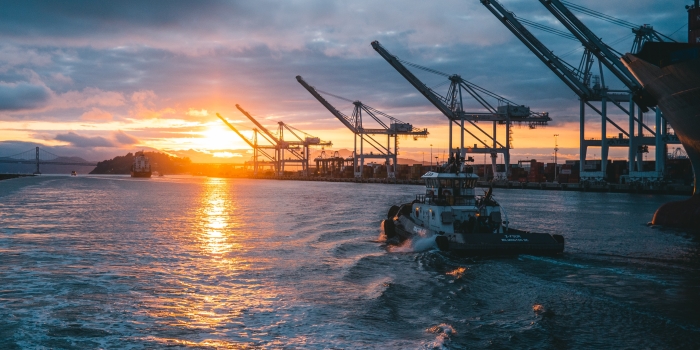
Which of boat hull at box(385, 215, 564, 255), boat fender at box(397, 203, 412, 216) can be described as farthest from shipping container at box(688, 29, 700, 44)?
boat hull at box(385, 215, 564, 255)

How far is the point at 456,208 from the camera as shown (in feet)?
80.7

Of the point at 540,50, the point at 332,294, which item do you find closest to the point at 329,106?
the point at 540,50

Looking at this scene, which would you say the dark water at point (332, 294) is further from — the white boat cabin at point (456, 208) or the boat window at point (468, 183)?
the boat window at point (468, 183)

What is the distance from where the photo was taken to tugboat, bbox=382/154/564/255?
2162cm

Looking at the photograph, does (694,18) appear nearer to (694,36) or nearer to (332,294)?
(694,36)

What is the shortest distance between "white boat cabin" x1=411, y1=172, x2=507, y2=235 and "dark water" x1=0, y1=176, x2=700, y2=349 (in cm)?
183

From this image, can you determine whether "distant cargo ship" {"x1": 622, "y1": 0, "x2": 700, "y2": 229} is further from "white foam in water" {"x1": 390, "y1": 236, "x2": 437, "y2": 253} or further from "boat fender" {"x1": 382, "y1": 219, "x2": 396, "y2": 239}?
Result: "boat fender" {"x1": 382, "y1": 219, "x2": 396, "y2": 239}

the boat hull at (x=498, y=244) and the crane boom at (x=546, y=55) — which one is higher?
the crane boom at (x=546, y=55)

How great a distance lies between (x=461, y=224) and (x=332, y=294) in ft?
32.1

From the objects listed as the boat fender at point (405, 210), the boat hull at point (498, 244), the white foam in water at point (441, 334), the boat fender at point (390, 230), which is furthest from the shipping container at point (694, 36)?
the white foam in water at point (441, 334)

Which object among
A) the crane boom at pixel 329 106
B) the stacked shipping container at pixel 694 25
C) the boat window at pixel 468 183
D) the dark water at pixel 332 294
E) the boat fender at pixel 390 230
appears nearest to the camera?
the dark water at pixel 332 294

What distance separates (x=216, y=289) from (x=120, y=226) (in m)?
20.1

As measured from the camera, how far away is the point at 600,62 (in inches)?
3285

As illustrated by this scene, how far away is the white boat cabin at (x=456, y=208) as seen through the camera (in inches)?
922
